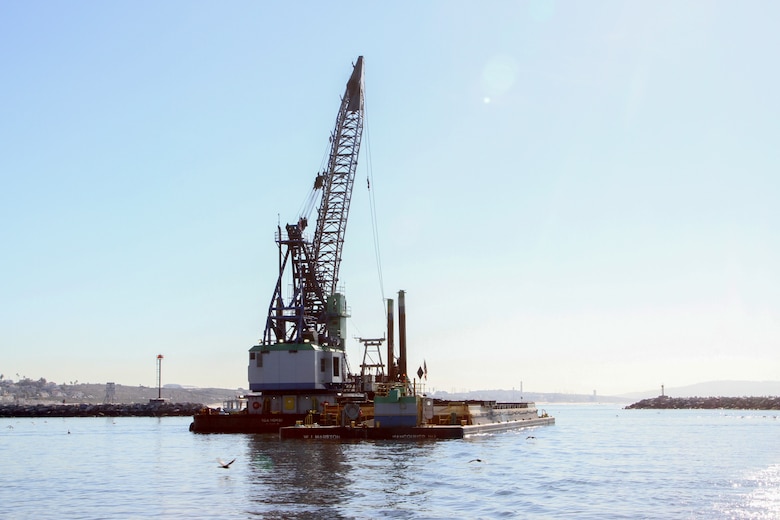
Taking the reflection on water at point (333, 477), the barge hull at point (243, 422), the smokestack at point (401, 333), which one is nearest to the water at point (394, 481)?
the reflection on water at point (333, 477)

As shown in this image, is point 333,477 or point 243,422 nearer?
point 333,477

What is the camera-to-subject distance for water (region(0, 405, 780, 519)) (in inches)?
1507

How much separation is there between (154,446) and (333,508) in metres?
52.1

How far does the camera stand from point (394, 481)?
4675cm

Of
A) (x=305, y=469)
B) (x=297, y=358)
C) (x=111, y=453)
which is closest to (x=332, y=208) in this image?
(x=297, y=358)

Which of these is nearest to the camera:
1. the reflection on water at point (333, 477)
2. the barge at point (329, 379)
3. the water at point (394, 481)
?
the reflection on water at point (333, 477)

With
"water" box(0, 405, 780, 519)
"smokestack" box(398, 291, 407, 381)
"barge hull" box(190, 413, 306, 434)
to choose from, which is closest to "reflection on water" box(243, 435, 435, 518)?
"water" box(0, 405, 780, 519)

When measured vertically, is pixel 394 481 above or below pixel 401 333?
below

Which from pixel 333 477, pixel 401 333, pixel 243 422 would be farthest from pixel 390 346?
pixel 333 477

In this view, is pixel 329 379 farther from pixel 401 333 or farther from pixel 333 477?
pixel 333 477

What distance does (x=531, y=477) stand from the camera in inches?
2029

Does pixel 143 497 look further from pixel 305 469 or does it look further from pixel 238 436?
pixel 238 436

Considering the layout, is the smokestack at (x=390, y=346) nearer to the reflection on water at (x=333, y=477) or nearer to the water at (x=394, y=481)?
the water at (x=394, y=481)

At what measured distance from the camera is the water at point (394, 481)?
3828cm
